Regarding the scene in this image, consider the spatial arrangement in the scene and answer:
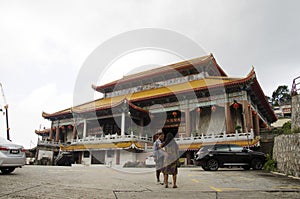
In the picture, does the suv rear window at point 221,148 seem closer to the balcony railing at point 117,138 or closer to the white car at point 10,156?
the white car at point 10,156

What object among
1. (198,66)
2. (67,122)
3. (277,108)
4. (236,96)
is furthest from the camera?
(277,108)

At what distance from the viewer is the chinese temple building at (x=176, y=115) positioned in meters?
22.2

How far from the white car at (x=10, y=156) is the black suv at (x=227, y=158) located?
26.6 ft

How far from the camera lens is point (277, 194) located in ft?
17.5

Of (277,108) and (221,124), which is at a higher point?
(277,108)

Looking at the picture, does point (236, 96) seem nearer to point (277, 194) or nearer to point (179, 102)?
point (179, 102)

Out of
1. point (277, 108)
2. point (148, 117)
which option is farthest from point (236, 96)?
Result: point (277, 108)

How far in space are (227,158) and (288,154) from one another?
338 centimetres

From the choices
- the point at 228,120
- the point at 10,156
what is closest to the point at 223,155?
the point at 10,156

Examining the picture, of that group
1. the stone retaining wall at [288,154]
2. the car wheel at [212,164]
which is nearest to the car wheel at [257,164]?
the stone retaining wall at [288,154]

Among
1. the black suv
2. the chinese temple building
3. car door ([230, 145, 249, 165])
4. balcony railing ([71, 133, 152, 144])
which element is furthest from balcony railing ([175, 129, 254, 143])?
car door ([230, 145, 249, 165])

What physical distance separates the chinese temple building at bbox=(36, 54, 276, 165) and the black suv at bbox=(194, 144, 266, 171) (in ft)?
19.2

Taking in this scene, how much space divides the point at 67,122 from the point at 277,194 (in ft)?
103

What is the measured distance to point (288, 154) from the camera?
971 cm
